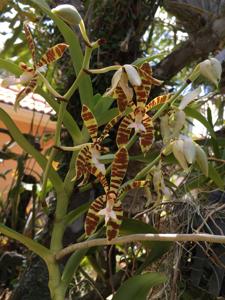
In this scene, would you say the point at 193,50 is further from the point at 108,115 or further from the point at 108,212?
the point at 108,212

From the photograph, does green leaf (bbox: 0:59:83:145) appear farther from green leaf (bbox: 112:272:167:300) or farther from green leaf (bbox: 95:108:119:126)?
green leaf (bbox: 112:272:167:300)

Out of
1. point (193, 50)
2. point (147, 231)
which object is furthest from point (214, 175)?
point (193, 50)

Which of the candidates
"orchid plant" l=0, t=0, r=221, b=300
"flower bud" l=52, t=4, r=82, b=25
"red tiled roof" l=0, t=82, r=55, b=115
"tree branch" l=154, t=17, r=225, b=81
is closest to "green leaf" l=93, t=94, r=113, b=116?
"orchid plant" l=0, t=0, r=221, b=300

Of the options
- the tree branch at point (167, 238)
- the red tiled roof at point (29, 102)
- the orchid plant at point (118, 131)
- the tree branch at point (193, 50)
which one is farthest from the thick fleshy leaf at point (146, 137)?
the red tiled roof at point (29, 102)

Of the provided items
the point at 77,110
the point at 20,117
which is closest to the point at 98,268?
the point at 77,110

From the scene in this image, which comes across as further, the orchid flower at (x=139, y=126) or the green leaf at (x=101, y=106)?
the green leaf at (x=101, y=106)

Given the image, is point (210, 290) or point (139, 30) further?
point (139, 30)

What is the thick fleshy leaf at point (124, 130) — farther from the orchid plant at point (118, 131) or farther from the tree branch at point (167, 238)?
the tree branch at point (167, 238)

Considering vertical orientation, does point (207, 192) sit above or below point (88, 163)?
below

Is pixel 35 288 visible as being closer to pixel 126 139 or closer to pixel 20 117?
pixel 126 139
